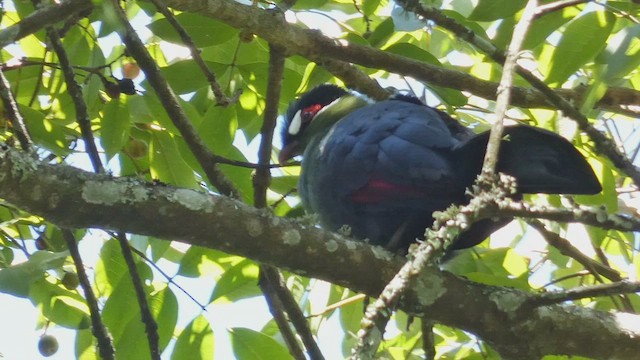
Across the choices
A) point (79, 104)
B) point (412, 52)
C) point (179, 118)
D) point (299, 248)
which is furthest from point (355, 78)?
point (299, 248)

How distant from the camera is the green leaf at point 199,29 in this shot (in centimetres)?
265

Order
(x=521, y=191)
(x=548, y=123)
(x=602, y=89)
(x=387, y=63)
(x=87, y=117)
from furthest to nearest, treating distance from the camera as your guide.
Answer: (x=548, y=123) < (x=387, y=63) < (x=87, y=117) < (x=521, y=191) < (x=602, y=89)

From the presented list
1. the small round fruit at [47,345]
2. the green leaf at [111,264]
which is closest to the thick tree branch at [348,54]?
the green leaf at [111,264]

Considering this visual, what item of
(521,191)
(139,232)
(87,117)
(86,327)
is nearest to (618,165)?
(521,191)

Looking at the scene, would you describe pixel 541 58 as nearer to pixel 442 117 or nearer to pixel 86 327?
pixel 442 117

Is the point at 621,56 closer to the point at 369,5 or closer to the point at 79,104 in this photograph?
the point at 369,5

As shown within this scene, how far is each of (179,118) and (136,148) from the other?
1.60 feet

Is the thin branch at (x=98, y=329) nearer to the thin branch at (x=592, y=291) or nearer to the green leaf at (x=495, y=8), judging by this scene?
the thin branch at (x=592, y=291)

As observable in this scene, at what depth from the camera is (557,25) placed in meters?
2.37

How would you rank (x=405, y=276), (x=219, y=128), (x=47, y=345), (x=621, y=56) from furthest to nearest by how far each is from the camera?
(x=47, y=345)
(x=219, y=128)
(x=621, y=56)
(x=405, y=276)

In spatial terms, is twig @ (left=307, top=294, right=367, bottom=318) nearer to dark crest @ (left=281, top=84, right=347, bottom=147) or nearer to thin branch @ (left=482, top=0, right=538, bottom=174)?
dark crest @ (left=281, top=84, right=347, bottom=147)

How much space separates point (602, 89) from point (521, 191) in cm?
36

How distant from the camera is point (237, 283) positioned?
8.35ft

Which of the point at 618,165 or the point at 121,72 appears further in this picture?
the point at 121,72
